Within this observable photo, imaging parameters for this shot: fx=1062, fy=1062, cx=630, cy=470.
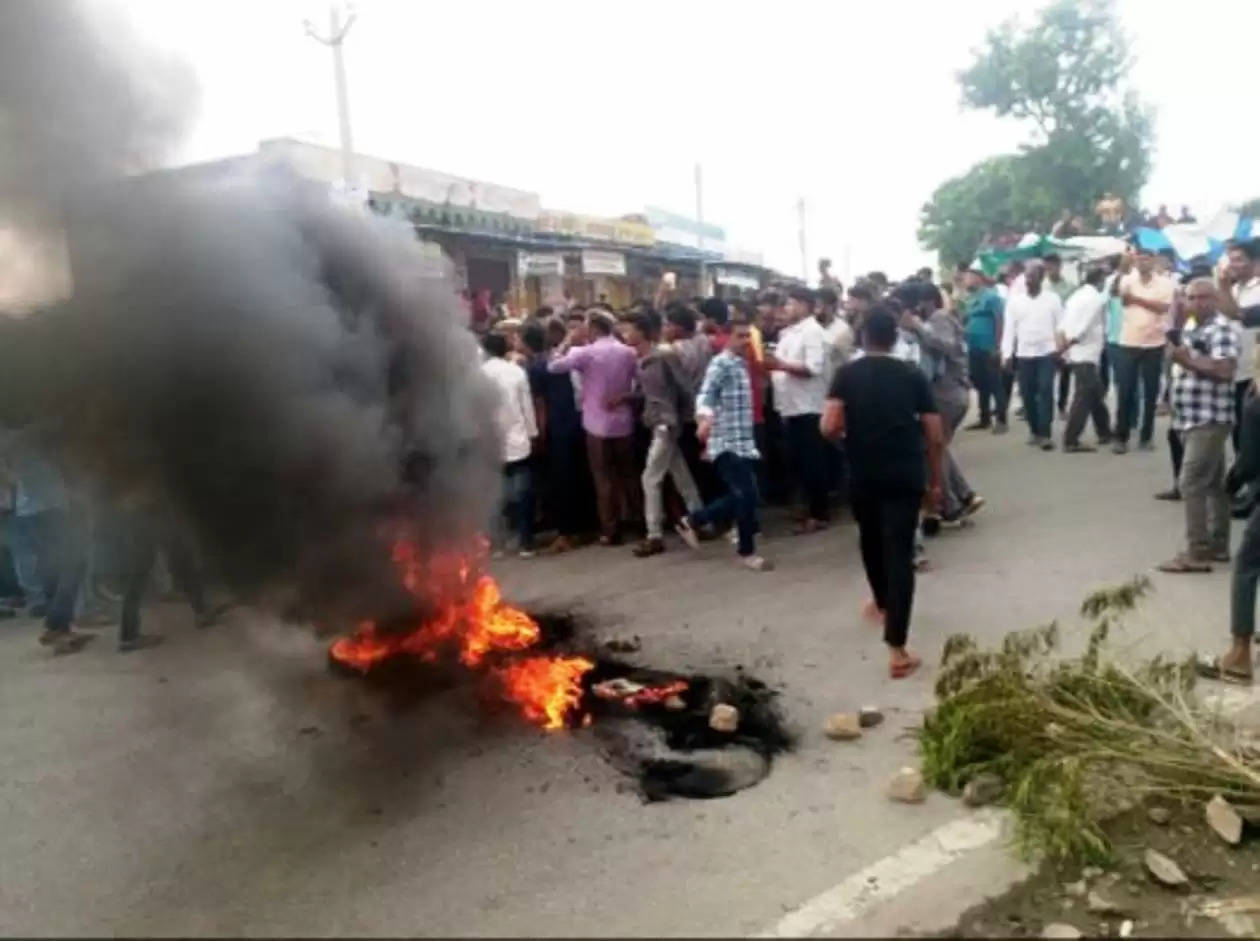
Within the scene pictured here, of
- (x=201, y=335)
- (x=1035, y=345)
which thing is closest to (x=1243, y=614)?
(x=201, y=335)

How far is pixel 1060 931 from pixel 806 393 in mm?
5902

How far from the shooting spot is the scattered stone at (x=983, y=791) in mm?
3871

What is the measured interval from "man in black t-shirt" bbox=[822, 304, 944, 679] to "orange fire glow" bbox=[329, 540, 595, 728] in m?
1.64

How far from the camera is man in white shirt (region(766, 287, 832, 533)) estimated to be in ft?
28.1

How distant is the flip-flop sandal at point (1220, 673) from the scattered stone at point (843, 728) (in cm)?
155

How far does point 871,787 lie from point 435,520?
2554mm

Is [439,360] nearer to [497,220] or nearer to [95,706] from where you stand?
[95,706]

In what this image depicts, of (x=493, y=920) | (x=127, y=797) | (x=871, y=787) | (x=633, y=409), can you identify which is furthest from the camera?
(x=633, y=409)

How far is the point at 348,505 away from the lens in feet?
16.1

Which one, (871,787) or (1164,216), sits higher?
(1164,216)

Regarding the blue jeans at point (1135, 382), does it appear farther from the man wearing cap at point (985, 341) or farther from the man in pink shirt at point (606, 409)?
the man in pink shirt at point (606, 409)

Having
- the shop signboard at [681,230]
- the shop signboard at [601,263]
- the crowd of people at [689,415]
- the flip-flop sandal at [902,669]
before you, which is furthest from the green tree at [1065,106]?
the flip-flop sandal at [902,669]

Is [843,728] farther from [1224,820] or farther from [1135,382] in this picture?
[1135,382]

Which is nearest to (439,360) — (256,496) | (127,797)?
(256,496)
